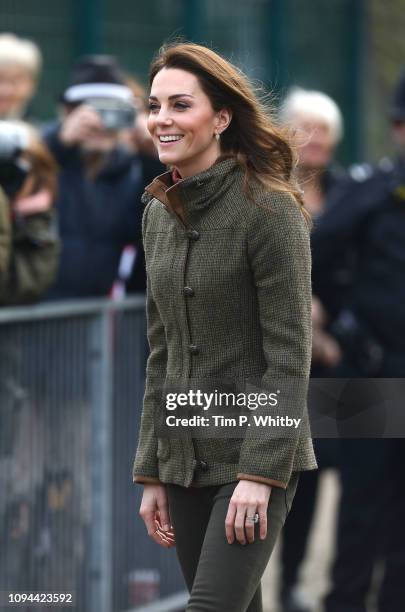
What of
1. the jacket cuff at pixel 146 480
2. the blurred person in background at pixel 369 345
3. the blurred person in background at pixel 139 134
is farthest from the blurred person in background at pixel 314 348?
the jacket cuff at pixel 146 480

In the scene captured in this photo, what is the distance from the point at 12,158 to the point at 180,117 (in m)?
1.93

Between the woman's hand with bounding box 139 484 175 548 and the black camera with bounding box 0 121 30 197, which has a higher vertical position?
the black camera with bounding box 0 121 30 197

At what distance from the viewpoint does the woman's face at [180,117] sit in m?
3.76

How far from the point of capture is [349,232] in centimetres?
634

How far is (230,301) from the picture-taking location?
372 cm

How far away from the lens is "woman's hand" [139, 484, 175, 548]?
13.0ft

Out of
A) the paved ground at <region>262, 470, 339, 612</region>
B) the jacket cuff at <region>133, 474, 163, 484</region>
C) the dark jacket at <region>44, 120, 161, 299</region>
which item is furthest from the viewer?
the paved ground at <region>262, 470, 339, 612</region>

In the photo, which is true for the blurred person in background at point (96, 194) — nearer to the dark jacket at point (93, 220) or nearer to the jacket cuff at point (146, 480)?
the dark jacket at point (93, 220)

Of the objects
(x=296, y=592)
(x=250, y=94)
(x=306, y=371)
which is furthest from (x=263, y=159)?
(x=296, y=592)

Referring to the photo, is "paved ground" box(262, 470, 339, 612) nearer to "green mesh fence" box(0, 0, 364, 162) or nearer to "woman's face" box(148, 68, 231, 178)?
"green mesh fence" box(0, 0, 364, 162)

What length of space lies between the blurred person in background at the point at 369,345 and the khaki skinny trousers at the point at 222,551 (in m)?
2.52

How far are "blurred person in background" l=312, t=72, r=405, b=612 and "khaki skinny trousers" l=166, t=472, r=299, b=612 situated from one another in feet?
8.28

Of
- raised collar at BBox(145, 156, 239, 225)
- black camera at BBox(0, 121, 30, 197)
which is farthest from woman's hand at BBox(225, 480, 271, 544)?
black camera at BBox(0, 121, 30, 197)

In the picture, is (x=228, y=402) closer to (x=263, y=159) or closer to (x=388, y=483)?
(x=263, y=159)
